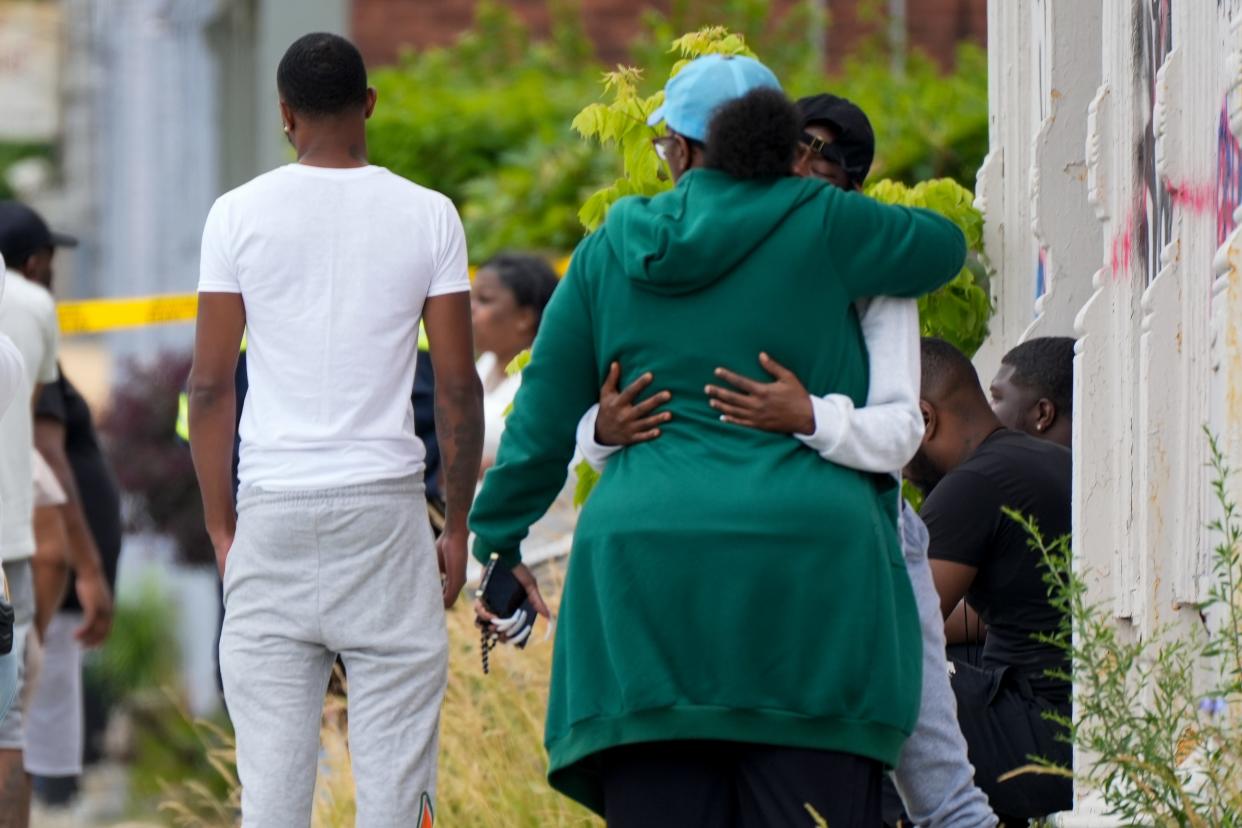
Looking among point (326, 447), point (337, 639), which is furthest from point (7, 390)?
point (337, 639)

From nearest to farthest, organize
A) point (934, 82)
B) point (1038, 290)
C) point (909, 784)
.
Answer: point (909, 784) < point (1038, 290) < point (934, 82)

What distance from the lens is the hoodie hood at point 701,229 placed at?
4.23 metres

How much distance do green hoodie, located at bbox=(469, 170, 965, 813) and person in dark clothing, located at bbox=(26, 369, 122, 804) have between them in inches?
180

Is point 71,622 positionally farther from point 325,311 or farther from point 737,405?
point 737,405

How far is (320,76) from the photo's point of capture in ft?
16.8

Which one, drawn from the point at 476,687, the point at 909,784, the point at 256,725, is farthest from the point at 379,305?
the point at 476,687

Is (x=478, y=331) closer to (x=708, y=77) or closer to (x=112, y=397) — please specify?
(x=708, y=77)

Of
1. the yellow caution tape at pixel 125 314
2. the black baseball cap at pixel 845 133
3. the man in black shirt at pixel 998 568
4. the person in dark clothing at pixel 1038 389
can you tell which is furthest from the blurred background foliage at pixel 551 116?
the black baseball cap at pixel 845 133

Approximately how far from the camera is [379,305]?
5055 millimetres

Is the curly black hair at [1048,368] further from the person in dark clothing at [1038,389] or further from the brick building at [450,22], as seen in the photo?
the brick building at [450,22]

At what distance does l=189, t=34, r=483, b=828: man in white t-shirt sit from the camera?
5020mm

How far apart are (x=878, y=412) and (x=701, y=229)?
1.42 feet

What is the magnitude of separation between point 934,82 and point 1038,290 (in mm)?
6201

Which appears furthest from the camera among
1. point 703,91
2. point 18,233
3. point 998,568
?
point 18,233
